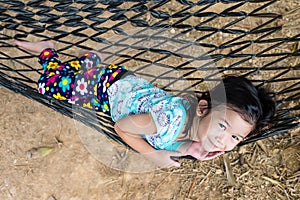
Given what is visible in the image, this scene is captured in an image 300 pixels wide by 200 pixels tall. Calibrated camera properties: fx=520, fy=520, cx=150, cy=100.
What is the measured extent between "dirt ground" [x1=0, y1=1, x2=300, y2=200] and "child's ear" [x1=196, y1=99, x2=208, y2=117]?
0.62 m

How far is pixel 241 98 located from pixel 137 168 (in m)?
0.77

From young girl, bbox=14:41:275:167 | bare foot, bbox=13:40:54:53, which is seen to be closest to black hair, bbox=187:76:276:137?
young girl, bbox=14:41:275:167

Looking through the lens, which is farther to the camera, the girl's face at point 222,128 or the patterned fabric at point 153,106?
the patterned fabric at point 153,106

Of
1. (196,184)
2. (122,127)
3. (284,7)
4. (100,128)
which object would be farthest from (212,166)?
(284,7)

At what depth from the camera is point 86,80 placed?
1.72 m

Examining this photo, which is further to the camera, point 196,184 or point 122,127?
point 196,184

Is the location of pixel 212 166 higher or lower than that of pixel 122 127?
lower

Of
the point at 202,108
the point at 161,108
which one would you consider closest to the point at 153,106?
the point at 161,108

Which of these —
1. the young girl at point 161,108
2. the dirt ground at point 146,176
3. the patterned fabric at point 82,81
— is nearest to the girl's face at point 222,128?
the young girl at point 161,108

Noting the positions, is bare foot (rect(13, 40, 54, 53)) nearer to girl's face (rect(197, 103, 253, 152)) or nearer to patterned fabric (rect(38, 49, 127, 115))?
patterned fabric (rect(38, 49, 127, 115))

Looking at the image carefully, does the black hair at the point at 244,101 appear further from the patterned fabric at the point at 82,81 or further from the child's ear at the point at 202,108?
the patterned fabric at the point at 82,81

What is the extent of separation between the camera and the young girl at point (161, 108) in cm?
135

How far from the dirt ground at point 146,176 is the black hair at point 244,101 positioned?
521 millimetres

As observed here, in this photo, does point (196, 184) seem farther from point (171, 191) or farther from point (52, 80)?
point (52, 80)
